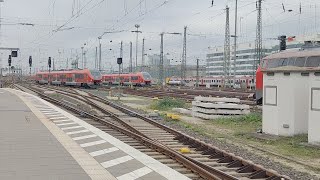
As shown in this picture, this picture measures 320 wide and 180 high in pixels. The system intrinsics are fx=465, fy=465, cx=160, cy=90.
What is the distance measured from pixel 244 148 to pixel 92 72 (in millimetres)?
55279

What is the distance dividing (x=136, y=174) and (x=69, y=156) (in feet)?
7.87

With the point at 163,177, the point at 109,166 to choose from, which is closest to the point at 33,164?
the point at 109,166

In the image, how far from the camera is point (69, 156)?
10.9 metres

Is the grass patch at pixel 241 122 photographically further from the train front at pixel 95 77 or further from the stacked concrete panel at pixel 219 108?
the train front at pixel 95 77

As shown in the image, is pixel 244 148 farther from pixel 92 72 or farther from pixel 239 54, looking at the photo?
pixel 239 54

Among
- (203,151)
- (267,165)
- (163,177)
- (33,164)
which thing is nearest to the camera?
(163,177)

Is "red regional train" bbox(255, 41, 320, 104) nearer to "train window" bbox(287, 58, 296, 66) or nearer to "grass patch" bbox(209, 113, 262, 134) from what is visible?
"train window" bbox(287, 58, 296, 66)

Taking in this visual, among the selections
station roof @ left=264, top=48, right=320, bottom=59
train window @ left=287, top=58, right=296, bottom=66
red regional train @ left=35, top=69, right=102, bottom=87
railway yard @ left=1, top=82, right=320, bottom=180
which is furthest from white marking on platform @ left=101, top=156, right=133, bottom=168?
red regional train @ left=35, top=69, right=102, bottom=87

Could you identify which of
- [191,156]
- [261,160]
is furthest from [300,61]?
[191,156]

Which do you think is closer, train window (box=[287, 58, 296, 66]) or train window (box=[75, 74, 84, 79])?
train window (box=[287, 58, 296, 66])

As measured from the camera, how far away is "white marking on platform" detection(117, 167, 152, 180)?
884 centimetres

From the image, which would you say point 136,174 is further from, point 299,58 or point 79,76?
point 79,76

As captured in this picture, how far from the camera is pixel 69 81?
240 ft

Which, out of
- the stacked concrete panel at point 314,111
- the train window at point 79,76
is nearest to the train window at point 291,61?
the stacked concrete panel at point 314,111
